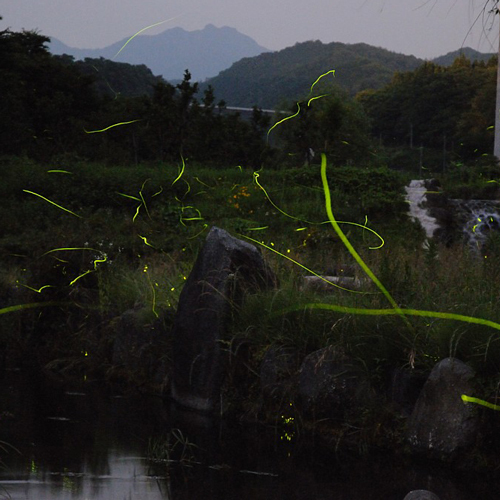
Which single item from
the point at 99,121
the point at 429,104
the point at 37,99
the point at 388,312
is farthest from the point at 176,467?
the point at 429,104

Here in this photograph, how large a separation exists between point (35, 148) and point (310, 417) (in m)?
17.7

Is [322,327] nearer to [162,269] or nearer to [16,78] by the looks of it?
[162,269]

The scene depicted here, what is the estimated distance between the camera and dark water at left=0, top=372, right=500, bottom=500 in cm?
518

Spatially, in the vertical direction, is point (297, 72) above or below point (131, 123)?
above

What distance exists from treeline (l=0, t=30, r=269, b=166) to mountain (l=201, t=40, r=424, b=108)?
26905 millimetres

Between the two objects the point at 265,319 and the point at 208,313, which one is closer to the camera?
the point at 265,319

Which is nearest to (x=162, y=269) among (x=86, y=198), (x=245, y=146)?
(x=86, y=198)

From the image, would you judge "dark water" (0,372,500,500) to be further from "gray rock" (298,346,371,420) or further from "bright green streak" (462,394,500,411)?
"bright green streak" (462,394,500,411)

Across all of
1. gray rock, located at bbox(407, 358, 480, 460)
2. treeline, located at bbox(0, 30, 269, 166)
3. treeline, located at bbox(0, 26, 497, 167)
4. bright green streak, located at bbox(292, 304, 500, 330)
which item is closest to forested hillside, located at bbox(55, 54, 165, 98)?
treeline, located at bbox(0, 26, 497, 167)

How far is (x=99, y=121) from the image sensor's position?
1012 inches

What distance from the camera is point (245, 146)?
23.0 meters

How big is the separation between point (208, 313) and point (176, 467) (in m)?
1.80

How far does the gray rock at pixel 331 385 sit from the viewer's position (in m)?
6.25

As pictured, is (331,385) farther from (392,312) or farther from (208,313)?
(208,313)
